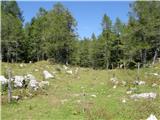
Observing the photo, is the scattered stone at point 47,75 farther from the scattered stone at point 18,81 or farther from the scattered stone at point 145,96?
the scattered stone at point 145,96

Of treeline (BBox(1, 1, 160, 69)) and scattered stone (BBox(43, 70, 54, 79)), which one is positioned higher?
treeline (BBox(1, 1, 160, 69))

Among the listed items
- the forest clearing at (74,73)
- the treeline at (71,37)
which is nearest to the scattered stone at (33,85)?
the forest clearing at (74,73)

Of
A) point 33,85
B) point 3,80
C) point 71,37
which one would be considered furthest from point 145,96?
point 71,37

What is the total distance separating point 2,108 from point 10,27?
46.7m

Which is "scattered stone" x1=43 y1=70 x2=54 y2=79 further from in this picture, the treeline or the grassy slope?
the treeline

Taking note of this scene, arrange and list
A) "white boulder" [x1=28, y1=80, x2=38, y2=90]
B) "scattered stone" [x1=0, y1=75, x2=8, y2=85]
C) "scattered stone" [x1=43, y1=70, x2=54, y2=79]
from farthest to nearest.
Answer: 1. "scattered stone" [x1=43, y1=70, x2=54, y2=79]
2. "white boulder" [x1=28, y1=80, x2=38, y2=90]
3. "scattered stone" [x1=0, y1=75, x2=8, y2=85]

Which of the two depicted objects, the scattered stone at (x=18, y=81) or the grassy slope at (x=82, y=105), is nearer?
the grassy slope at (x=82, y=105)

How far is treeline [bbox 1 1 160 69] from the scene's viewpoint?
61406mm

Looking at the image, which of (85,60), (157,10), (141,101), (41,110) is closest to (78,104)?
(41,110)

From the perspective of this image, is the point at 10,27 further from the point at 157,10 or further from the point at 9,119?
the point at 9,119

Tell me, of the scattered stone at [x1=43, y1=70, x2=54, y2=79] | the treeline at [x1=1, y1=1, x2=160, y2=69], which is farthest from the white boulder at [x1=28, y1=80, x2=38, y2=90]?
the treeline at [x1=1, y1=1, x2=160, y2=69]

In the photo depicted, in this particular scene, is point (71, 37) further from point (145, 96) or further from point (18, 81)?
point (145, 96)

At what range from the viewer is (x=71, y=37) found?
71000 mm

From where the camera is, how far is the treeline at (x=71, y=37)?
6141 cm
